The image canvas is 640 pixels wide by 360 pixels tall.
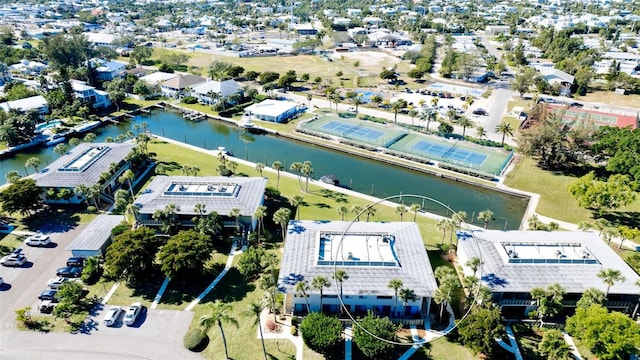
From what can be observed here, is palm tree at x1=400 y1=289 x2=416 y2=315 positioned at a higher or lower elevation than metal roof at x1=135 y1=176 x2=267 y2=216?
lower

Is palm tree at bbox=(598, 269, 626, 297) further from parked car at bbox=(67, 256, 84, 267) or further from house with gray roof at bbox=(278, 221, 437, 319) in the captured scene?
parked car at bbox=(67, 256, 84, 267)

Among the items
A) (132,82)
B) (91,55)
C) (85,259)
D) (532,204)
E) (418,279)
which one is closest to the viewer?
(418,279)

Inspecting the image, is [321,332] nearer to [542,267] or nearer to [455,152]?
[542,267]

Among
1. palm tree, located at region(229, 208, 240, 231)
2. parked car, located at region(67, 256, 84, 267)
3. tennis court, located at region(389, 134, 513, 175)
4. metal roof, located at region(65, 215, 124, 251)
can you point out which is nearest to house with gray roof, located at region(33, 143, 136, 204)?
metal roof, located at region(65, 215, 124, 251)

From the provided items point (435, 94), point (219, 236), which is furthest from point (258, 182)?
point (435, 94)

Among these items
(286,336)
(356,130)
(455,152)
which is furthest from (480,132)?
(286,336)

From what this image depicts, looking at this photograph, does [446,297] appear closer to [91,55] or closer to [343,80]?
[343,80]

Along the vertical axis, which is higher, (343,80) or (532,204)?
(343,80)
